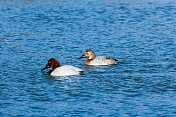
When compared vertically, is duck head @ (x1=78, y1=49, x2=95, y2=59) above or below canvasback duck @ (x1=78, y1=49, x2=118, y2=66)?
above

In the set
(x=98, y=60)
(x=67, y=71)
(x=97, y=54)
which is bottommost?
(x=67, y=71)

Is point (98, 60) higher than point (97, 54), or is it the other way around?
point (97, 54)

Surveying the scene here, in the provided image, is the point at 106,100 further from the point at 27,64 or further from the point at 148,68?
the point at 27,64

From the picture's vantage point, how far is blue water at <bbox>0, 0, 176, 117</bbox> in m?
14.0

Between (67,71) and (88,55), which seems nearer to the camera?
(67,71)

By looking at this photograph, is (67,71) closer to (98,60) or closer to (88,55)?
(98,60)

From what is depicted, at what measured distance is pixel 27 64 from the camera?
2069 cm

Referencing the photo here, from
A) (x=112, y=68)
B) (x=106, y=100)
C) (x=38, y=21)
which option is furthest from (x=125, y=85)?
(x=38, y=21)

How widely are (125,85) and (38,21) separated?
2079cm

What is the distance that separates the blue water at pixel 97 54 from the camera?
14.0 metres

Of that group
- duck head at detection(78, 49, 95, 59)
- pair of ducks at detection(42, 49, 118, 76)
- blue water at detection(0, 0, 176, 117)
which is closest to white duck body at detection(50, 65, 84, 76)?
pair of ducks at detection(42, 49, 118, 76)

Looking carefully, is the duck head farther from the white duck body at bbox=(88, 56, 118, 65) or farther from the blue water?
the white duck body at bbox=(88, 56, 118, 65)

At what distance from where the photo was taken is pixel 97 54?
23922 millimetres

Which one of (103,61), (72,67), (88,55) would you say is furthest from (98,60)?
(72,67)
